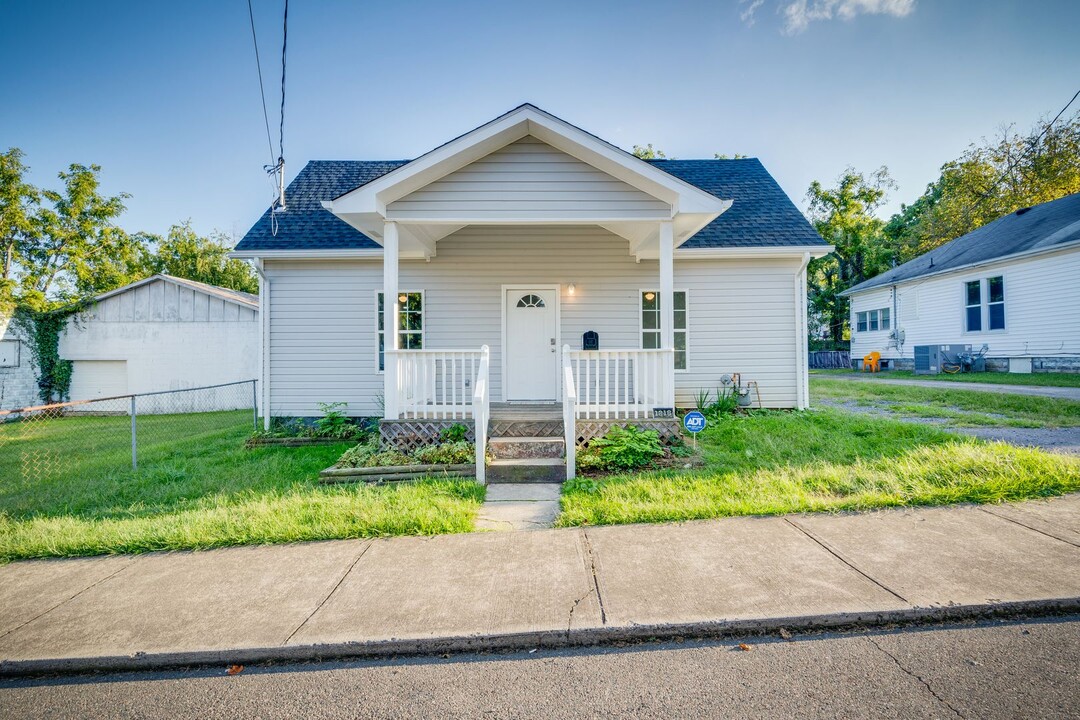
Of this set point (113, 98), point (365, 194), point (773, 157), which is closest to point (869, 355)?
point (773, 157)

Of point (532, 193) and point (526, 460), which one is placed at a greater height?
point (532, 193)

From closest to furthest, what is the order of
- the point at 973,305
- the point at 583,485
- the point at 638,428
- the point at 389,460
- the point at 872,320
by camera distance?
the point at 583,485, the point at 389,460, the point at 638,428, the point at 973,305, the point at 872,320

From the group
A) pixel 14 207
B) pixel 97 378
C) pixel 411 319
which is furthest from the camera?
pixel 14 207

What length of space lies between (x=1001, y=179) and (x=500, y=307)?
101 ft

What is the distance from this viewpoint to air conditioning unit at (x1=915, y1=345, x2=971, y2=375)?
16844mm

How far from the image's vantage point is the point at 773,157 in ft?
58.6

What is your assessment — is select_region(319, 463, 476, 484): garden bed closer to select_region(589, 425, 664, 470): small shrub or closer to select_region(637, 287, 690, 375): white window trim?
select_region(589, 425, 664, 470): small shrub

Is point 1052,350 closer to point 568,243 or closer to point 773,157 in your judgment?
point 773,157

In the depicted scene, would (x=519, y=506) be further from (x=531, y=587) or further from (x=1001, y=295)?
(x=1001, y=295)

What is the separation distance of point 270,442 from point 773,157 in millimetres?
18930

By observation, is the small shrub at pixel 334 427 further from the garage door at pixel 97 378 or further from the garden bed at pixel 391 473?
the garage door at pixel 97 378

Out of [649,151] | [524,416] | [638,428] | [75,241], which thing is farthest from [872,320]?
[75,241]

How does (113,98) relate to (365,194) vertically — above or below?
above

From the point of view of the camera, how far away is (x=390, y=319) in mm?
6527
